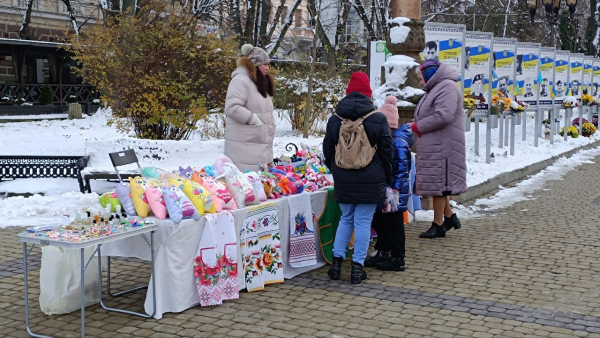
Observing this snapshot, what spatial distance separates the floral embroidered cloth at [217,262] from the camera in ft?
18.5

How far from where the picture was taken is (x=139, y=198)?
5465mm

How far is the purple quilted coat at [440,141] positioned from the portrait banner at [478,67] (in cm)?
616

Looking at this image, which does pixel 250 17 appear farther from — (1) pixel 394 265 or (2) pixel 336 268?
(2) pixel 336 268

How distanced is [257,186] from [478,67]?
8.89 metres

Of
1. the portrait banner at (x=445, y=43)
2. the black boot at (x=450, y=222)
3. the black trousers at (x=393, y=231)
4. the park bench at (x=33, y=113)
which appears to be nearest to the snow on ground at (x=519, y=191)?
the black boot at (x=450, y=222)

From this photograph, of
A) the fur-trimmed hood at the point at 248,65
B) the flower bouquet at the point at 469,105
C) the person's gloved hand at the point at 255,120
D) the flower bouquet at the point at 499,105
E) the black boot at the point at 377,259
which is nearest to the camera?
the black boot at the point at 377,259

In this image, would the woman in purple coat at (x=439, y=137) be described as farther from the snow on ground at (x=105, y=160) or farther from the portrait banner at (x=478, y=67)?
the portrait banner at (x=478, y=67)

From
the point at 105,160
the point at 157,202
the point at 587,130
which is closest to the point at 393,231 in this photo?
the point at 157,202

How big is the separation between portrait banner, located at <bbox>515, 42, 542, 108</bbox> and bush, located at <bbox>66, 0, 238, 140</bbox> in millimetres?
7323

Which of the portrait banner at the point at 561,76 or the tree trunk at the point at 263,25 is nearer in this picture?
the portrait banner at the point at 561,76

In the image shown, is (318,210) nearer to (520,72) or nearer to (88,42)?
(88,42)

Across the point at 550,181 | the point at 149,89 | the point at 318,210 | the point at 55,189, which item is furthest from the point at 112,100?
the point at 550,181

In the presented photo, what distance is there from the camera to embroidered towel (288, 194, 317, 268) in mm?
6605

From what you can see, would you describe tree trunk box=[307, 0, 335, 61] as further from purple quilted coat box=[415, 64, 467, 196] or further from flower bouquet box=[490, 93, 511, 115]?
purple quilted coat box=[415, 64, 467, 196]
